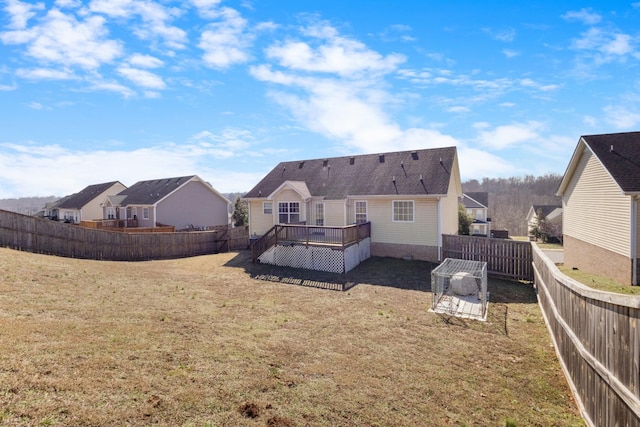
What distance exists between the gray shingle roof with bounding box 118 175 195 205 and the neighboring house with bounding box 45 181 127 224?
666cm

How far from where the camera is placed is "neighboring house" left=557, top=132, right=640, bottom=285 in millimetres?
12867

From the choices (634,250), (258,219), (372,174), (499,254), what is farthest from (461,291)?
(258,219)

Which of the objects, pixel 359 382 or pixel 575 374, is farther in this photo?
pixel 359 382

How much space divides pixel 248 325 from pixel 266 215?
48.3 feet

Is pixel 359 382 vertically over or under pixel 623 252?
under

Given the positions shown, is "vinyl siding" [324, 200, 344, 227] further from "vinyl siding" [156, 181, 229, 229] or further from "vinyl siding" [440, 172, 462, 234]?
"vinyl siding" [156, 181, 229, 229]

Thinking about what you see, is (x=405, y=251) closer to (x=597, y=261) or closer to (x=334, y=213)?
(x=334, y=213)

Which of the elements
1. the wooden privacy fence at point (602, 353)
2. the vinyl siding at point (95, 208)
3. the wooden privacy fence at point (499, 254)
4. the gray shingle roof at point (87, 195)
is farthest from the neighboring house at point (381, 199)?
the gray shingle roof at point (87, 195)

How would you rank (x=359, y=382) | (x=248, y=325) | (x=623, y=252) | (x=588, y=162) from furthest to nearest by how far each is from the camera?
(x=588, y=162)
(x=623, y=252)
(x=248, y=325)
(x=359, y=382)

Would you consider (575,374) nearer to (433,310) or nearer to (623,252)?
(433,310)

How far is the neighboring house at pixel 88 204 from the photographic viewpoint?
41281 mm

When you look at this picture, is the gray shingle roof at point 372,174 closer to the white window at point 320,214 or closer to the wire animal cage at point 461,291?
the white window at point 320,214

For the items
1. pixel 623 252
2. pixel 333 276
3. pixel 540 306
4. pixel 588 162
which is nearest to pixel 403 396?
pixel 540 306

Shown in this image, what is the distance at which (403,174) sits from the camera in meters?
20.1
